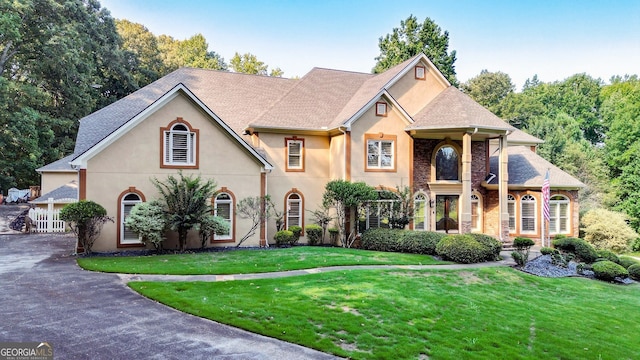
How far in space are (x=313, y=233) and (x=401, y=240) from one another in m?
4.64

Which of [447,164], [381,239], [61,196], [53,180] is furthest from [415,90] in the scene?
[53,180]

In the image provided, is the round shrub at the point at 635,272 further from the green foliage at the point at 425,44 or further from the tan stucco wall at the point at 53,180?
the tan stucco wall at the point at 53,180

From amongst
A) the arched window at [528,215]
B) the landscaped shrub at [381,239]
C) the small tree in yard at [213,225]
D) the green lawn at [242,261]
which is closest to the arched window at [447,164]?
the arched window at [528,215]

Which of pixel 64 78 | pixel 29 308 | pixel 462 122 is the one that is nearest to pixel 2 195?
pixel 64 78

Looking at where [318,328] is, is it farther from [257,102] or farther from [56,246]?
[257,102]

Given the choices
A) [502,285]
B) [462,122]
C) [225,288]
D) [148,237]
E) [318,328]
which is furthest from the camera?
[462,122]

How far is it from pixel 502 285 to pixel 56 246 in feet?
61.4

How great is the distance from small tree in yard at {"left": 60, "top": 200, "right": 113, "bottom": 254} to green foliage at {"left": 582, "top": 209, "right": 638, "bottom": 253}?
2741 centimetres

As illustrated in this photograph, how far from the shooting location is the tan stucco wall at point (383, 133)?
68.7 feet

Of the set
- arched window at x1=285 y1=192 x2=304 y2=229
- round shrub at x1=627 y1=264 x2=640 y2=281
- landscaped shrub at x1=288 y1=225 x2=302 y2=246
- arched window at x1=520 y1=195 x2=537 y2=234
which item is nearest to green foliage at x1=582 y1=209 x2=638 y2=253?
arched window at x1=520 y1=195 x2=537 y2=234

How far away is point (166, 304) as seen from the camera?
9039 millimetres

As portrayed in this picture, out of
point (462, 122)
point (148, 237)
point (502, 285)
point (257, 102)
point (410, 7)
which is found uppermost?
point (410, 7)

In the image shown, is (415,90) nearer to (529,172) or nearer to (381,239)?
(529,172)

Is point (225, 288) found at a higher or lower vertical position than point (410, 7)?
lower
